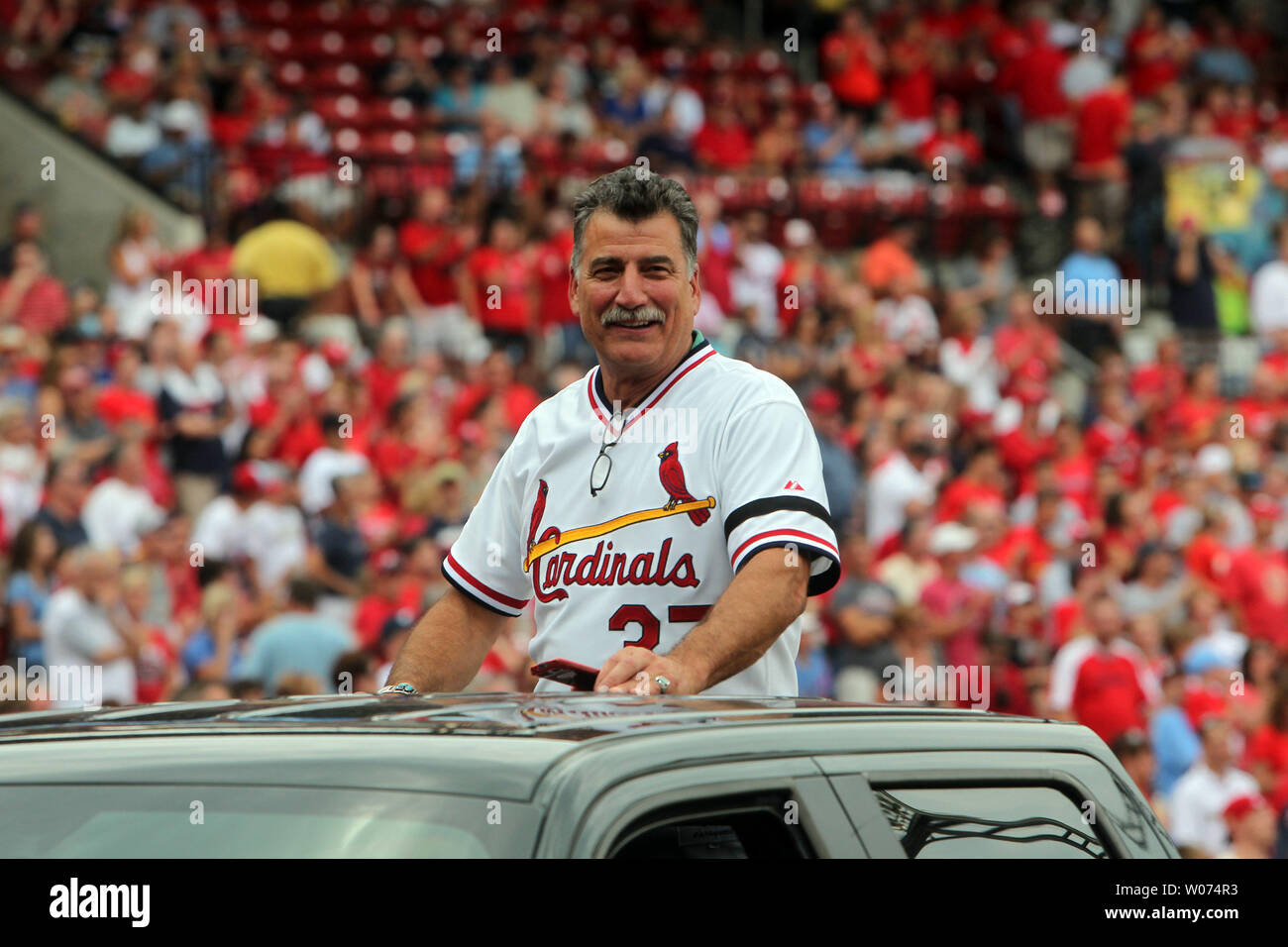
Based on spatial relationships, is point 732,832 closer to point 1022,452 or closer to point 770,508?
point 770,508

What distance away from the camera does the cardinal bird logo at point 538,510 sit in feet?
13.9

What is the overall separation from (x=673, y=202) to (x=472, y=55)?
43.4ft

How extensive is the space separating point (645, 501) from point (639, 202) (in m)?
0.64

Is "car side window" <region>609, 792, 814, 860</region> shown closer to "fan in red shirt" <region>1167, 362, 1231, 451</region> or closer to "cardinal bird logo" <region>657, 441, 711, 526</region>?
"cardinal bird logo" <region>657, 441, 711, 526</region>

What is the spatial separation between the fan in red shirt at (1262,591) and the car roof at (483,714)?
28.7 feet

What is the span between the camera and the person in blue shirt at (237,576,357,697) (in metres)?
8.59

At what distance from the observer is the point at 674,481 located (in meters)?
3.99

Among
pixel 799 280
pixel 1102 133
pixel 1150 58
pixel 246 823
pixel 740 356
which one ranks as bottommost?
pixel 246 823

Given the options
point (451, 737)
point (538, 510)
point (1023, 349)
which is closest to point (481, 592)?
point (538, 510)

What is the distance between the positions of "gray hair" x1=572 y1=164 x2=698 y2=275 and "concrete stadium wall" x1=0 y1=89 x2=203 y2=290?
33.9ft

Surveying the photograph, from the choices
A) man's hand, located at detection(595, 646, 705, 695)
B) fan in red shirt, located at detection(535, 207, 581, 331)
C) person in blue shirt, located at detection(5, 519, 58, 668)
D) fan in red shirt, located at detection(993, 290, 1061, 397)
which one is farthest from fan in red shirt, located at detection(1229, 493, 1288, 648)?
man's hand, located at detection(595, 646, 705, 695)

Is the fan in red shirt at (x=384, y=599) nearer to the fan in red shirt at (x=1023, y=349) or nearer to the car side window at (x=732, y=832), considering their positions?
the fan in red shirt at (x=1023, y=349)
